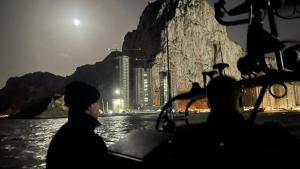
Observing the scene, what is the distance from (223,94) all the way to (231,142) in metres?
0.64

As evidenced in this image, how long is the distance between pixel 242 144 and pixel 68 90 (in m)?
2.49

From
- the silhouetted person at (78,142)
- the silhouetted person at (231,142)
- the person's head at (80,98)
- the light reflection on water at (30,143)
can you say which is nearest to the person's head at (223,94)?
the silhouetted person at (231,142)

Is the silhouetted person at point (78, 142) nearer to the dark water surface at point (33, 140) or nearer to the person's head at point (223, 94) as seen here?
the person's head at point (223, 94)

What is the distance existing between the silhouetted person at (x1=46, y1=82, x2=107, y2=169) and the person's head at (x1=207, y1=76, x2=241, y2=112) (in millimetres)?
1581

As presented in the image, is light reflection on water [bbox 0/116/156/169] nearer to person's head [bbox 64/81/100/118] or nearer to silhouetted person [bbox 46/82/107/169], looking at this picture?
person's head [bbox 64/81/100/118]

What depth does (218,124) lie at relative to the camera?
2.79 meters

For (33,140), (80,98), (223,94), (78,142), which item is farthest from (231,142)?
(33,140)

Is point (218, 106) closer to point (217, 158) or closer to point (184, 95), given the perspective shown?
point (217, 158)

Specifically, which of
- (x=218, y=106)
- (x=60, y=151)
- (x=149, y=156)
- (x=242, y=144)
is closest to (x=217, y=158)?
(x=242, y=144)

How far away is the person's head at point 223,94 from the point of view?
2971 mm

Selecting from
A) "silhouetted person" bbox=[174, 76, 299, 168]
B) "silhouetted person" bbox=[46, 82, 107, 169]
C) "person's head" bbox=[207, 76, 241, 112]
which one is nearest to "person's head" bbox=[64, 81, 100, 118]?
"silhouetted person" bbox=[46, 82, 107, 169]

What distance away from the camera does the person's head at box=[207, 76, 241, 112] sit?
297 centimetres

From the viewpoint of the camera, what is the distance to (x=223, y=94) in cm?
307

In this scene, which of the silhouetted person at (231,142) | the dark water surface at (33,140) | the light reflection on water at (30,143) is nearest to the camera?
the silhouetted person at (231,142)
